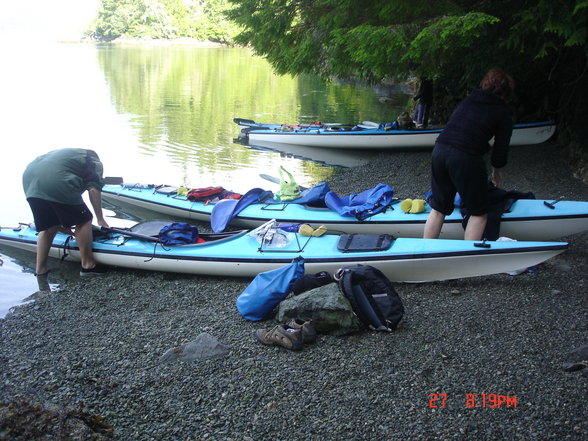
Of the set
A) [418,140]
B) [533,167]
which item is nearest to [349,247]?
[533,167]

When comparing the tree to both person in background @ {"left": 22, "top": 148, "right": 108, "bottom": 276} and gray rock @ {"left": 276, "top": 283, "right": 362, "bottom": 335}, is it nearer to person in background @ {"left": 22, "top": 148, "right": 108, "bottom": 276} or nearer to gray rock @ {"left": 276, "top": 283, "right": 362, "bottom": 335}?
gray rock @ {"left": 276, "top": 283, "right": 362, "bottom": 335}

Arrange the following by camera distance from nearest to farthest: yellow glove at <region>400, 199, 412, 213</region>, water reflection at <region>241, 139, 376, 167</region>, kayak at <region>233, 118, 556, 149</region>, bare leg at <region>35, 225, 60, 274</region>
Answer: bare leg at <region>35, 225, 60, 274</region> < yellow glove at <region>400, 199, 412, 213</region> < kayak at <region>233, 118, 556, 149</region> < water reflection at <region>241, 139, 376, 167</region>

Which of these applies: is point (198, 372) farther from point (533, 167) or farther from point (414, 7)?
point (533, 167)

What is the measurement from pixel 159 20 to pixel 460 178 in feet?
314

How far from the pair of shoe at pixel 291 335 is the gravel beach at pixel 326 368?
0.08 m

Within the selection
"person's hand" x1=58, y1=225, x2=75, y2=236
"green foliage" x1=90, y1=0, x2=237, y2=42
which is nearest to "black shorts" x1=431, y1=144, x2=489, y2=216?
"person's hand" x1=58, y1=225, x2=75, y2=236

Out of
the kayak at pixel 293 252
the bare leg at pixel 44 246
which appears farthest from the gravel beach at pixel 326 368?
the bare leg at pixel 44 246

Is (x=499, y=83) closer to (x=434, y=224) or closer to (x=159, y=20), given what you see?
(x=434, y=224)

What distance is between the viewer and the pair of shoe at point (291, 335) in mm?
4277

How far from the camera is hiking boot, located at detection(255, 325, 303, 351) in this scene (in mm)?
4273

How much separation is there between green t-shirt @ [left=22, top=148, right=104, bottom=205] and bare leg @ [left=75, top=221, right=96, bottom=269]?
38 cm

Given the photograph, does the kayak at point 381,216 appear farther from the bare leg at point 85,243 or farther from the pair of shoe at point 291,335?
the pair of shoe at point 291,335

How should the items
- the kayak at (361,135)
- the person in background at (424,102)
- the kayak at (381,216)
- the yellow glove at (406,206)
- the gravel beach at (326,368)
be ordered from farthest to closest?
the person in background at (424,102) < the kayak at (361,135) < the yellow glove at (406,206) < the kayak at (381,216) < the gravel beach at (326,368)

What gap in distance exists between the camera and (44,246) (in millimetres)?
6746
